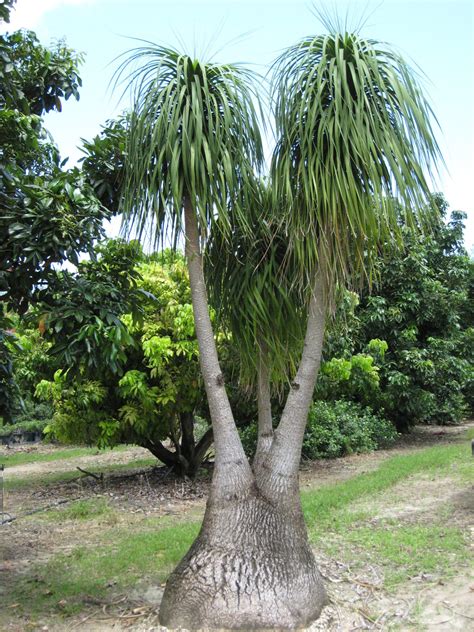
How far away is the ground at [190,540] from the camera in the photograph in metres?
4.32

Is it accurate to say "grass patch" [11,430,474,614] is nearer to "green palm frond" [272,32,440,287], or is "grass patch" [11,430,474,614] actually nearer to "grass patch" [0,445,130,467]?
"green palm frond" [272,32,440,287]

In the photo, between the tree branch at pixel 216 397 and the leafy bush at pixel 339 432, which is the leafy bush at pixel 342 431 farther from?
the tree branch at pixel 216 397

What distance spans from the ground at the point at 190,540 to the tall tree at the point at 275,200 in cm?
50

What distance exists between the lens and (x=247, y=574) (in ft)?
12.9

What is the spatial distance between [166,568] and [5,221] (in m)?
3.22

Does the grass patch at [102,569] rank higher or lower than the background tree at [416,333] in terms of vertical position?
lower

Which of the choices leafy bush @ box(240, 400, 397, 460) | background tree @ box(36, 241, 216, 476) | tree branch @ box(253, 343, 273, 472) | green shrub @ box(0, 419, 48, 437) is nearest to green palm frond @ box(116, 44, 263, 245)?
tree branch @ box(253, 343, 273, 472)

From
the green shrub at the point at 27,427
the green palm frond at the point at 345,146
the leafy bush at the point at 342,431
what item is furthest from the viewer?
the green shrub at the point at 27,427

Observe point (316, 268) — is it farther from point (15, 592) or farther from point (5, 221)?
point (15, 592)

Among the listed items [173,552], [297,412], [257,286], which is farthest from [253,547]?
[173,552]

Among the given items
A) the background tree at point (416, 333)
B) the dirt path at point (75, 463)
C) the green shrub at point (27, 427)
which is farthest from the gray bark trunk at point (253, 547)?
the green shrub at point (27, 427)

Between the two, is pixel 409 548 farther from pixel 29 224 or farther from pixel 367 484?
pixel 29 224

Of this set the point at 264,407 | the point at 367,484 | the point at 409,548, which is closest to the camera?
the point at 264,407

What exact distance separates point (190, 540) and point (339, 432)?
6.99m
